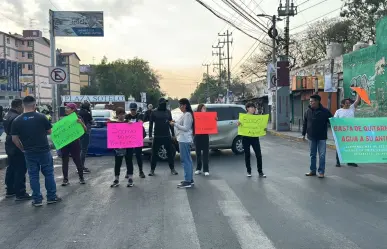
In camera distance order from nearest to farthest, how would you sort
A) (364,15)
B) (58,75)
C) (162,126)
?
(162,126), (58,75), (364,15)

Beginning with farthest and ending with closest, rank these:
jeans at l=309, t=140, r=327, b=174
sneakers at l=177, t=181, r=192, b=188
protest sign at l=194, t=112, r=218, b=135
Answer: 1. protest sign at l=194, t=112, r=218, b=135
2. jeans at l=309, t=140, r=327, b=174
3. sneakers at l=177, t=181, r=192, b=188

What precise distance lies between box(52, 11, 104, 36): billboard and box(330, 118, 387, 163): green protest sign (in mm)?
13634

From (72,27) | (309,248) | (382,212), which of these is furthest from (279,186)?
(72,27)

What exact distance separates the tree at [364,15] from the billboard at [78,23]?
30148 mm

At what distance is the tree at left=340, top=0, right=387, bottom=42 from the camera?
132 feet

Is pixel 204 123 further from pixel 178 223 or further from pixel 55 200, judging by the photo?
pixel 178 223

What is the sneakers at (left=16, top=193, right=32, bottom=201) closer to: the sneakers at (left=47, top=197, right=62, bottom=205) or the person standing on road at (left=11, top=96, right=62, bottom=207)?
the person standing on road at (left=11, top=96, right=62, bottom=207)

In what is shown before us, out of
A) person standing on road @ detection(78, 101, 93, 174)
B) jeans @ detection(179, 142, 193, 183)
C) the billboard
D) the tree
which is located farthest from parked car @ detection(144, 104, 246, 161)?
the tree

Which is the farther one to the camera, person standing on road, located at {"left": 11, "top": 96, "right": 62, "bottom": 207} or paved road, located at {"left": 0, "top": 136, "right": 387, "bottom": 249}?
person standing on road, located at {"left": 11, "top": 96, "right": 62, "bottom": 207}

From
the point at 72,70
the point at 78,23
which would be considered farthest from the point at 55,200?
the point at 72,70

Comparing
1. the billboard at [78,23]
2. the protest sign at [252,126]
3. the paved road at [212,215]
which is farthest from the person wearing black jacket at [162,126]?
the billboard at [78,23]

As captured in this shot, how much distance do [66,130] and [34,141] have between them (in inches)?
66.0

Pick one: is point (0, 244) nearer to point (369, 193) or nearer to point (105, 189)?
point (105, 189)

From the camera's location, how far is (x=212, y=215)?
20.1 ft
